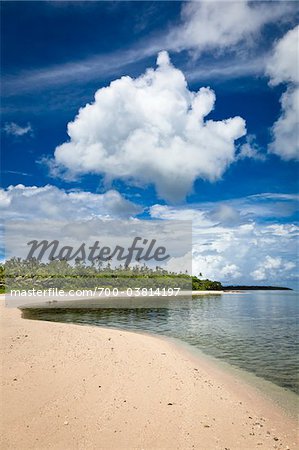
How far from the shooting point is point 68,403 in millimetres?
11844

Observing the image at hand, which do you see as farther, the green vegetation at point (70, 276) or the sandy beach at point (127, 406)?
the green vegetation at point (70, 276)

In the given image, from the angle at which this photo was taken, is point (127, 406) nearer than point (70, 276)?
Yes

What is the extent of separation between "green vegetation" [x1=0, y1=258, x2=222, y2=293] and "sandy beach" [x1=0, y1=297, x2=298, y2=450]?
103125mm

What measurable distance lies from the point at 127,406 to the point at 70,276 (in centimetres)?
13884

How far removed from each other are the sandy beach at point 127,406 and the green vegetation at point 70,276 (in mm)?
103125

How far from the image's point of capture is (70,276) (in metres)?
146

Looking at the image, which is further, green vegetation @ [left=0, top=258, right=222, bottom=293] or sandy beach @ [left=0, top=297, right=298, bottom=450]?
green vegetation @ [left=0, top=258, right=222, bottom=293]

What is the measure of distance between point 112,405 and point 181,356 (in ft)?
34.4

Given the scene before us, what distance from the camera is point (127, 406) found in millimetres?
12023

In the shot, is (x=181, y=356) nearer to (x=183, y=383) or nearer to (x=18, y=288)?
(x=183, y=383)

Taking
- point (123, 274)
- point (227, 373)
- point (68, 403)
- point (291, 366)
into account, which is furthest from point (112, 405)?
point (123, 274)

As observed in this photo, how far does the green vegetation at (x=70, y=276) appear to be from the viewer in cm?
12512

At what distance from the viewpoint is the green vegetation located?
125 meters

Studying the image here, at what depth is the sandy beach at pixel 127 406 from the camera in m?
9.84
